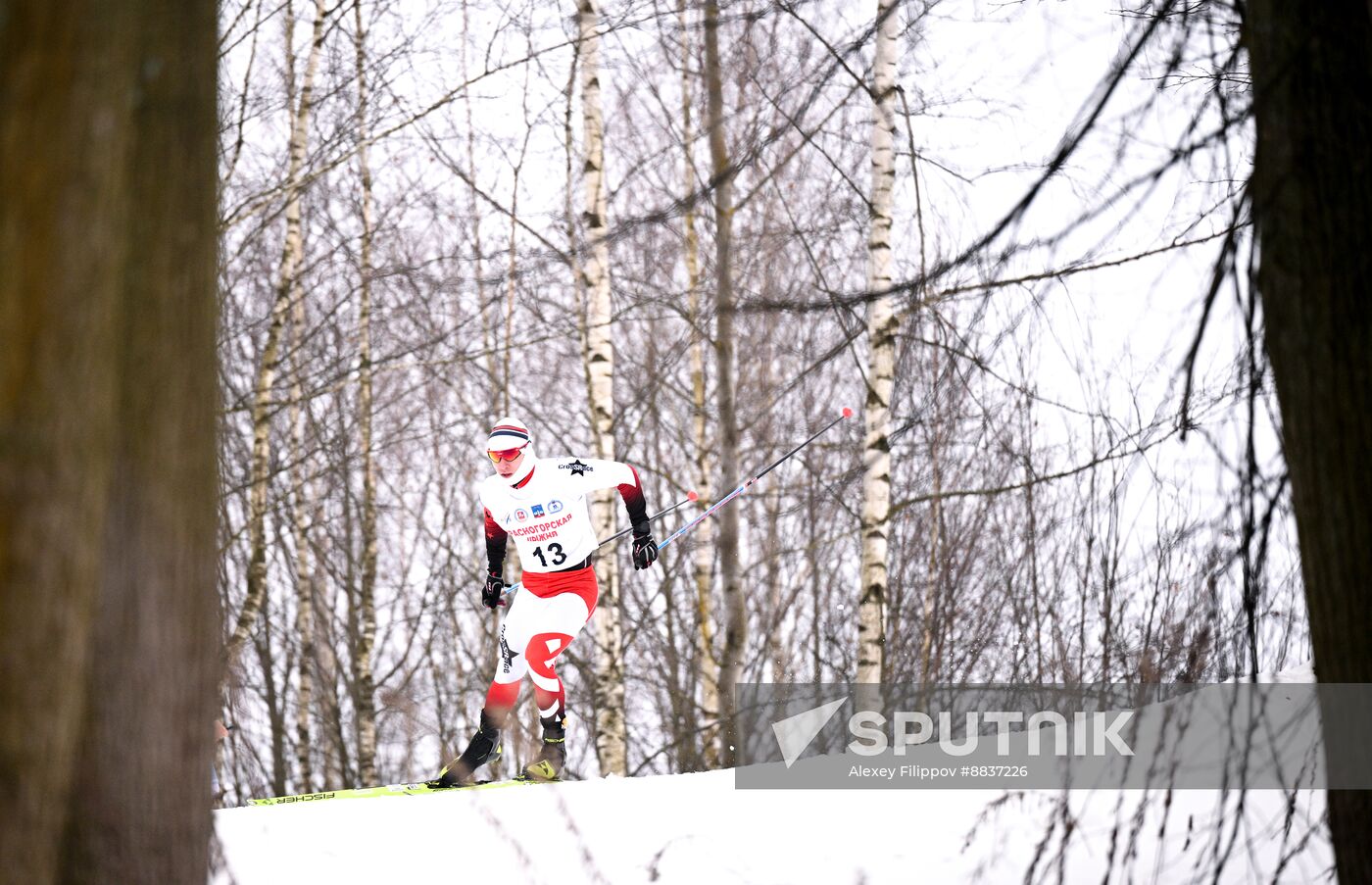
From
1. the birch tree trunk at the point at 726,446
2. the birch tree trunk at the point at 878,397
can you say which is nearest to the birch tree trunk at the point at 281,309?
the birch tree trunk at the point at 726,446

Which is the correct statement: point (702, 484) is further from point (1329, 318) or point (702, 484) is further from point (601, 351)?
point (1329, 318)

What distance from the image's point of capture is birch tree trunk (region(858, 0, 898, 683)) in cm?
740

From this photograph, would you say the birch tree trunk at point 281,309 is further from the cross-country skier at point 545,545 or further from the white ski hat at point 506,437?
the white ski hat at point 506,437

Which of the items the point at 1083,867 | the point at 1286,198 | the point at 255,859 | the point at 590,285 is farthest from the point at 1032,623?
the point at 1286,198

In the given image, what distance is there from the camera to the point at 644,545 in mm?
6672

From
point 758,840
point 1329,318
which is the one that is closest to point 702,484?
point 758,840

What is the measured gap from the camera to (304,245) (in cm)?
1295

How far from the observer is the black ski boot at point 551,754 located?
6.98 meters

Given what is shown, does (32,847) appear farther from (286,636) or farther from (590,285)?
(286,636)

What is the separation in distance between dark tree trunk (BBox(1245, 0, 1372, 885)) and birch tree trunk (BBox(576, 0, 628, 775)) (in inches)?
247

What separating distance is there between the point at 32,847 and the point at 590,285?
7.16 metres

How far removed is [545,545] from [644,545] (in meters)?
0.58

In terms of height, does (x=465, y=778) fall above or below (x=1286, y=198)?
below

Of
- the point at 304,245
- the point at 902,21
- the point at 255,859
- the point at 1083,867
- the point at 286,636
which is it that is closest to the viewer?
the point at 1083,867
